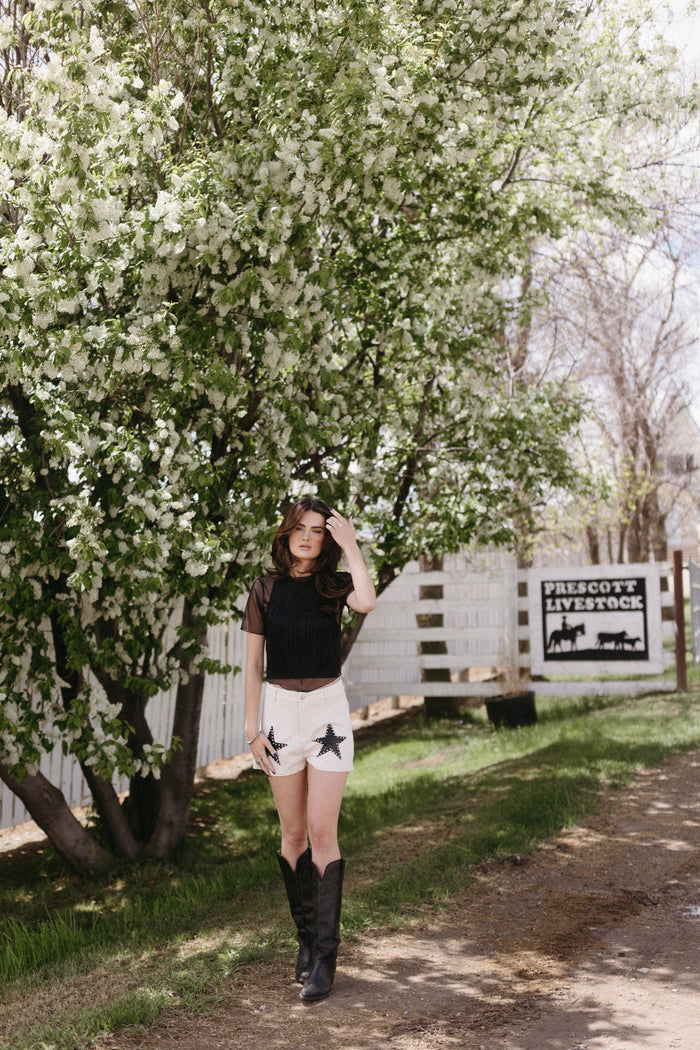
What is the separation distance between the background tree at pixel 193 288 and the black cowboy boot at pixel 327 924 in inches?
74.2

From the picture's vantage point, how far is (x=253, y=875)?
6590 mm

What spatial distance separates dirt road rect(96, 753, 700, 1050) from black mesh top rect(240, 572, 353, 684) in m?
1.33

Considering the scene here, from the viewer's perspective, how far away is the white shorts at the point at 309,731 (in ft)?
13.5

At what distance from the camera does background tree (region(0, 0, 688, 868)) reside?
17.5 feet

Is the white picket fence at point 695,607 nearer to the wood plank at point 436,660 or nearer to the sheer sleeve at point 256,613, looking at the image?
the wood plank at point 436,660

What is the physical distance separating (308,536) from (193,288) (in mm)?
2438

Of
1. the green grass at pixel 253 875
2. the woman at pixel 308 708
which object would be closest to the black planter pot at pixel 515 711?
the green grass at pixel 253 875

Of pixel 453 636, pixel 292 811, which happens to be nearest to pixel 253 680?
pixel 292 811

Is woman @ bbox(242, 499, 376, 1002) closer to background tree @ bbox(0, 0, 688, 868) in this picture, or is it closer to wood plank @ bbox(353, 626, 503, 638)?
background tree @ bbox(0, 0, 688, 868)

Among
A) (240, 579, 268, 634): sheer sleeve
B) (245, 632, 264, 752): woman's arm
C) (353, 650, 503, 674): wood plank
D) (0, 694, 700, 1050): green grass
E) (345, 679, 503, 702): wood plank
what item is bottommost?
(0, 694, 700, 1050): green grass

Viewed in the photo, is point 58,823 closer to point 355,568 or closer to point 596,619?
point 355,568

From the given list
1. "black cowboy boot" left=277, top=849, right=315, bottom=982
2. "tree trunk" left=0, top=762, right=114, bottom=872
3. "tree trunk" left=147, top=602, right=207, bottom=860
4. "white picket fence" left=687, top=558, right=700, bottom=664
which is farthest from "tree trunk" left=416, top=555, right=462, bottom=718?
"black cowboy boot" left=277, top=849, right=315, bottom=982

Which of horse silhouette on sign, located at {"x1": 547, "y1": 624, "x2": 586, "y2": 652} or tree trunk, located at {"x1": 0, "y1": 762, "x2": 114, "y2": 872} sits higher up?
horse silhouette on sign, located at {"x1": 547, "y1": 624, "x2": 586, "y2": 652}

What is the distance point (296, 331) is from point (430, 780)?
5.08 m
